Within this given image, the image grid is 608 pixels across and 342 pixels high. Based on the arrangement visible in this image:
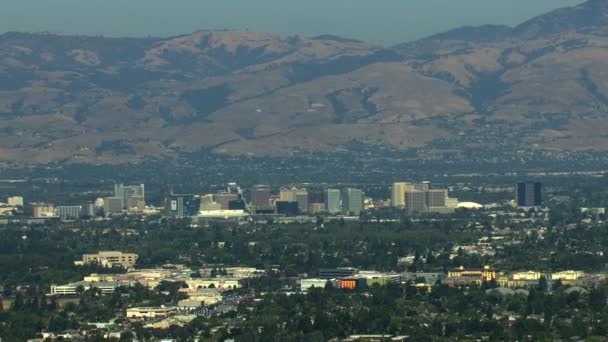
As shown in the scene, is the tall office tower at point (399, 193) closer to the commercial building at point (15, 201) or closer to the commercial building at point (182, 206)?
the commercial building at point (182, 206)

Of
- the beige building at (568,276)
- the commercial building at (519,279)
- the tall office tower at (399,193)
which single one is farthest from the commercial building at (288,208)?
the beige building at (568,276)

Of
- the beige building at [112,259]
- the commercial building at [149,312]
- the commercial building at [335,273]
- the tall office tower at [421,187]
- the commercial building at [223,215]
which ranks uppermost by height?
the tall office tower at [421,187]

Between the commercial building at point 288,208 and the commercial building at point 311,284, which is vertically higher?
the commercial building at point 288,208

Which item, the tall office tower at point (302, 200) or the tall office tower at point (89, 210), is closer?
the tall office tower at point (89, 210)

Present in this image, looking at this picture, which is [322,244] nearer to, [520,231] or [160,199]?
[520,231]

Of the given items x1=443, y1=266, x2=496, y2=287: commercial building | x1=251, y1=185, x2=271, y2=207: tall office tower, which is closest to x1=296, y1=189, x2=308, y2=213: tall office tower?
x1=251, y1=185, x2=271, y2=207: tall office tower

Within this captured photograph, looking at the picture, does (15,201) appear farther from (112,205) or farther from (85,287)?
(85,287)

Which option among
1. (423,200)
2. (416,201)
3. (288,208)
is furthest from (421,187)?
(288,208)
